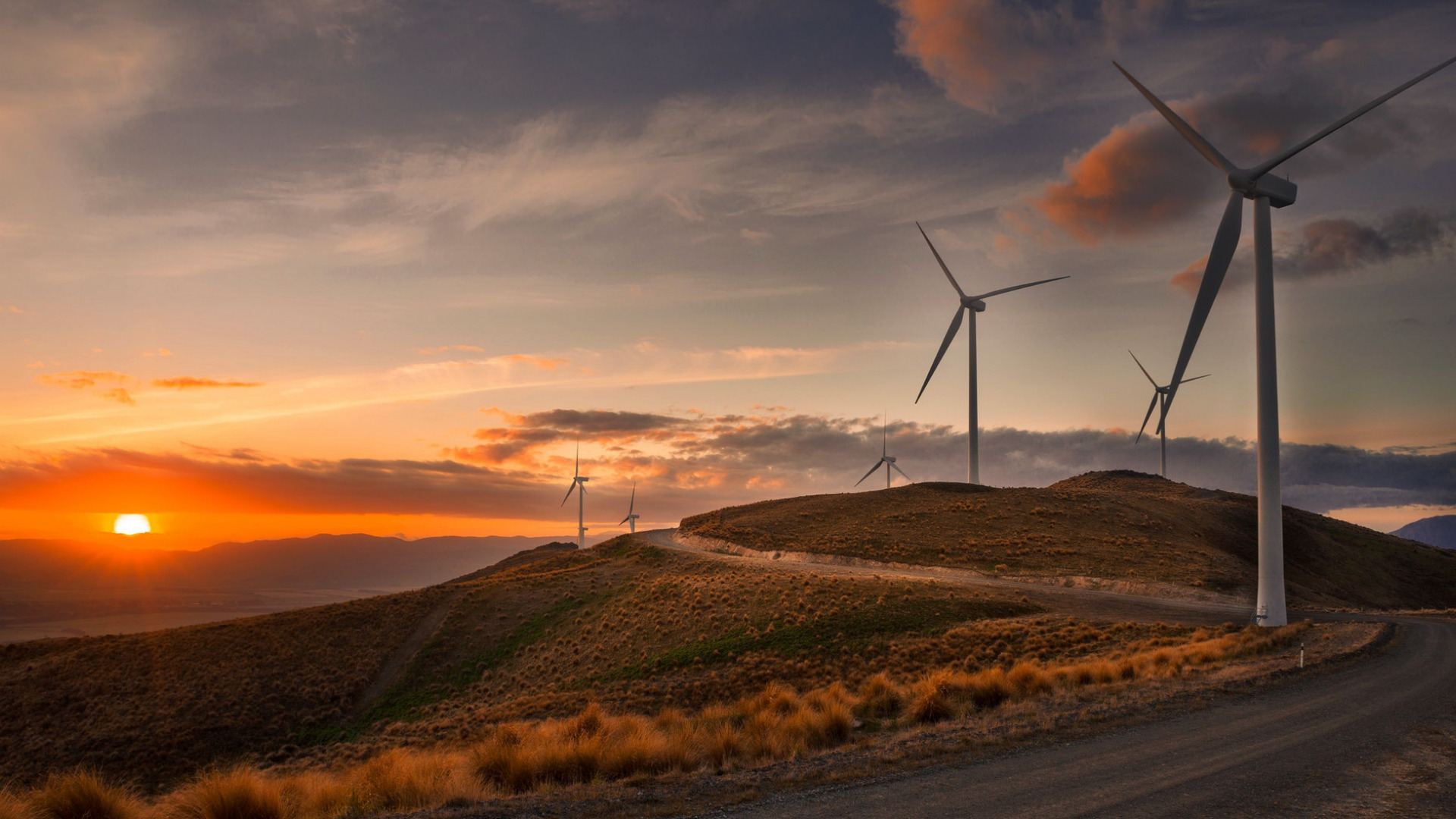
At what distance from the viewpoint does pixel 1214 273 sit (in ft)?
132

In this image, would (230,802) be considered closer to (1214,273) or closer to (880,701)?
(880,701)

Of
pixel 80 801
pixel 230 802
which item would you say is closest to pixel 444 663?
pixel 80 801

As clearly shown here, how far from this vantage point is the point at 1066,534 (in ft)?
251

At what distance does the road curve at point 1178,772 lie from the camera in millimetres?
11234

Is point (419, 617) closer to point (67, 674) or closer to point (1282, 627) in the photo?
point (67, 674)

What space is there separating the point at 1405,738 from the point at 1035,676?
8486 millimetres

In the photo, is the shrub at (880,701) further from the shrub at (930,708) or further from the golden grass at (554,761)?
the shrub at (930,708)

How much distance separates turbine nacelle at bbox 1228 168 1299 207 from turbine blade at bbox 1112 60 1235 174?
51.1 inches

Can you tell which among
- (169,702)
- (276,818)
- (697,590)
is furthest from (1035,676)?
(169,702)

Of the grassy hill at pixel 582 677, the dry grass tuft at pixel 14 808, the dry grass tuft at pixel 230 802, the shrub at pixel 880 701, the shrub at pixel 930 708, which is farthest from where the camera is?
the shrub at pixel 880 701

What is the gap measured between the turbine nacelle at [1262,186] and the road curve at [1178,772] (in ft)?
105

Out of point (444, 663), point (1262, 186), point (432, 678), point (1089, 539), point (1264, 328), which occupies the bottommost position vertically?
point (432, 678)

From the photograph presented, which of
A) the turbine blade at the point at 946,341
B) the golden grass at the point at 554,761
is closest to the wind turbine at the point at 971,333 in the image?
the turbine blade at the point at 946,341

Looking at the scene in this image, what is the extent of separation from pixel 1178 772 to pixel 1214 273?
35.9m
